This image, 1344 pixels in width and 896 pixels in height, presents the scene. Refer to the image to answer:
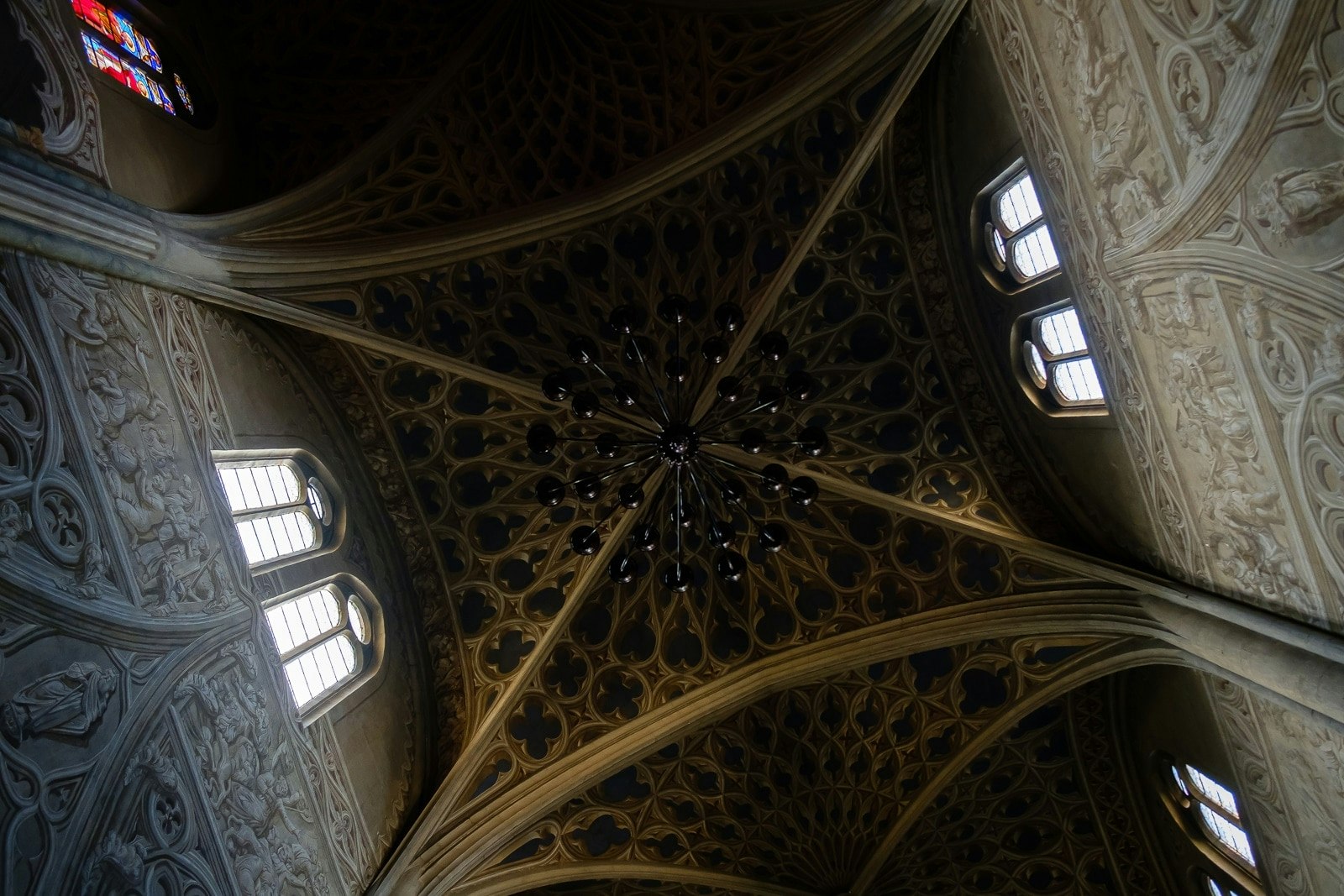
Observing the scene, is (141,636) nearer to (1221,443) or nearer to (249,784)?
(249,784)

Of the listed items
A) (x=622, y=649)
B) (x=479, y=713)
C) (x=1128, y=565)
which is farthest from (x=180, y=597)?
(x=1128, y=565)

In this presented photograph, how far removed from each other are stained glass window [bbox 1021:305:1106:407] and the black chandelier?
2.37 metres

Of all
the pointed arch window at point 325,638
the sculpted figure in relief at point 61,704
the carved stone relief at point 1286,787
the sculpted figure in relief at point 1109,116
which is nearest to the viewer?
the sculpted figure in relief at point 61,704

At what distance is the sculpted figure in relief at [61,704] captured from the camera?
18.3 ft

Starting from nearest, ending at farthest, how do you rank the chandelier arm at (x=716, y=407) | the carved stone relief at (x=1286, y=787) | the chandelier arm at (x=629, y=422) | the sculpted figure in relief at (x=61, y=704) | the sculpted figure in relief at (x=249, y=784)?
the sculpted figure in relief at (x=61, y=704) < the sculpted figure in relief at (x=249, y=784) < the carved stone relief at (x=1286, y=787) < the chandelier arm at (x=629, y=422) < the chandelier arm at (x=716, y=407)

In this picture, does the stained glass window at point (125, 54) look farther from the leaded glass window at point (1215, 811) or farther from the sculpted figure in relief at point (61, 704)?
the leaded glass window at point (1215, 811)

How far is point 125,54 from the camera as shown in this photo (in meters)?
8.92

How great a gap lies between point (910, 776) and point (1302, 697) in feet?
19.9

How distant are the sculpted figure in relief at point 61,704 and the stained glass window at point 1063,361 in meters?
8.12

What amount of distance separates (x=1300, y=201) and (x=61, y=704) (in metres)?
7.56

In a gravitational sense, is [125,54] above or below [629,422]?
above

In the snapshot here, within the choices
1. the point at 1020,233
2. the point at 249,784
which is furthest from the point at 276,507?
the point at 1020,233

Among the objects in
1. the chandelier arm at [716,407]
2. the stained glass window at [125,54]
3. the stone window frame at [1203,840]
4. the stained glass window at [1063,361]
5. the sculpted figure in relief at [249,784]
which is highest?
the stained glass window at [125,54]

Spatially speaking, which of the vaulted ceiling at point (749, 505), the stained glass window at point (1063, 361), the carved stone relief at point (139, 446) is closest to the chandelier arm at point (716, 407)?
the vaulted ceiling at point (749, 505)
